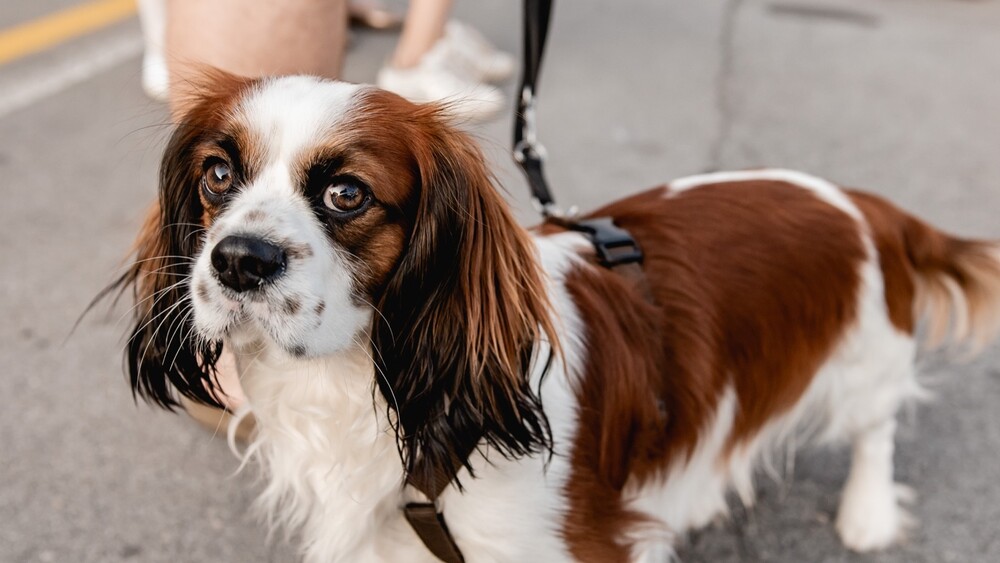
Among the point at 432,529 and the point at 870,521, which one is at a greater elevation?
the point at 432,529

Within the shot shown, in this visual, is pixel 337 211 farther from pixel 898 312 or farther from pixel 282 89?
pixel 898 312

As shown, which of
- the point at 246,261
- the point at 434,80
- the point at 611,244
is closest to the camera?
the point at 246,261

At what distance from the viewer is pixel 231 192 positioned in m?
1.63

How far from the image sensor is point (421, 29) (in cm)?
427

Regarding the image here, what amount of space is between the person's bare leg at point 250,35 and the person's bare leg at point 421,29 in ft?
5.51

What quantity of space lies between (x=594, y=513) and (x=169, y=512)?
1148mm

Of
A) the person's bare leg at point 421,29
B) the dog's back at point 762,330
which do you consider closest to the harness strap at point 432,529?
the dog's back at point 762,330

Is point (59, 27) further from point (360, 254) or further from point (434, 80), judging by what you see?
point (360, 254)

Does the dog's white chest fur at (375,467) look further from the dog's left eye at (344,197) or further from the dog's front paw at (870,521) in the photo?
the dog's front paw at (870,521)

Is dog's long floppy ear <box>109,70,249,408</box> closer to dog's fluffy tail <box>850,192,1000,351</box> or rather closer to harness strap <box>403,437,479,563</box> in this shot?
harness strap <box>403,437,479,563</box>

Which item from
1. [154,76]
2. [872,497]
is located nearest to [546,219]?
[872,497]

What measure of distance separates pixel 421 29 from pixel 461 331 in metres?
2.85

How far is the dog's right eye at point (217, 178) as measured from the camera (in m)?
1.64

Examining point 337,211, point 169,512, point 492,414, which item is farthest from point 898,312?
point 169,512
